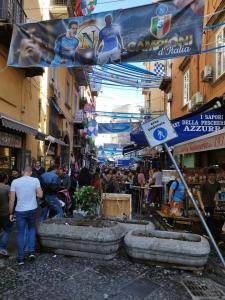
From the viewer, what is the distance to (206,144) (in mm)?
8688

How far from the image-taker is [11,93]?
12570 millimetres

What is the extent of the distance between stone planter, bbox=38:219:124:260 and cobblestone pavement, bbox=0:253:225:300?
0.51ft

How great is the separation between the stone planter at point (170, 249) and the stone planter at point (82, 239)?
12.2 inches

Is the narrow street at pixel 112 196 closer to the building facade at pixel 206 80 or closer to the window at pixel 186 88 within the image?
the building facade at pixel 206 80

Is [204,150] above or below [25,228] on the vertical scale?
above

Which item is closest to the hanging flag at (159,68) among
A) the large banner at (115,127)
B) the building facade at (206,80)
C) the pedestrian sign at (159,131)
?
the large banner at (115,127)

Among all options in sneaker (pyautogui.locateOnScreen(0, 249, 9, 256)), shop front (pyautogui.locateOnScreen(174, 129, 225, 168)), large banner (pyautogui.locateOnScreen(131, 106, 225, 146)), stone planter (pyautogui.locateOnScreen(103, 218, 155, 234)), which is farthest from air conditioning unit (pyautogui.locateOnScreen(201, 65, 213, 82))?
sneaker (pyautogui.locateOnScreen(0, 249, 9, 256))

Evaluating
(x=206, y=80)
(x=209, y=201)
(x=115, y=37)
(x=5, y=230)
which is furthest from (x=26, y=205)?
(x=206, y=80)

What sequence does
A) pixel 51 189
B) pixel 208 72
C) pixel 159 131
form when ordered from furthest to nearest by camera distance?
pixel 208 72 → pixel 51 189 → pixel 159 131

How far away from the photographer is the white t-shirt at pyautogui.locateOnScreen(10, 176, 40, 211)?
22.5 feet

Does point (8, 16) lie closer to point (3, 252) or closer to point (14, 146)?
point (14, 146)

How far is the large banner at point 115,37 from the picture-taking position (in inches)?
321

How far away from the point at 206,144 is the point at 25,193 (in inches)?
171

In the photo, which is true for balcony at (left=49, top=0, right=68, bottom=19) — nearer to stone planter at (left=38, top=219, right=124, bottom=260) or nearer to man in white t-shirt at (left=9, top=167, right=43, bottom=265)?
man in white t-shirt at (left=9, top=167, right=43, bottom=265)
